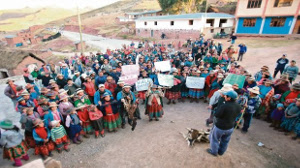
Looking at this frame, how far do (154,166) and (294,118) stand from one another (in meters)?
4.95

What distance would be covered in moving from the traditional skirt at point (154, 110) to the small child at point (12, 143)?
4.26 metres

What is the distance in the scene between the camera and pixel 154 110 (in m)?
6.64

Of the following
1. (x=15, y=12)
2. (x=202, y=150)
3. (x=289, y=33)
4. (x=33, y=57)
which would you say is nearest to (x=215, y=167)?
(x=202, y=150)

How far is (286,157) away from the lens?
4562mm

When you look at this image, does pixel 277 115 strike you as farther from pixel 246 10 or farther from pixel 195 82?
pixel 246 10

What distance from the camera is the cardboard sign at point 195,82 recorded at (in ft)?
26.3

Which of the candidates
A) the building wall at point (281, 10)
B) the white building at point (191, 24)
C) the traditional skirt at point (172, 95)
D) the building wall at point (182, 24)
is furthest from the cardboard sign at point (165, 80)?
the building wall at point (281, 10)

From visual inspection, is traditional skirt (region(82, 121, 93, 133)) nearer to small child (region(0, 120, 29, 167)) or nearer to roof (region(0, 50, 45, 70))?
small child (region(0, 120, 29, 167))

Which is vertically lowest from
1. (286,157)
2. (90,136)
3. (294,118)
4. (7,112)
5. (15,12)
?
(7,112)

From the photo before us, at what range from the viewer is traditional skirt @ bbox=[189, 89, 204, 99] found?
8281mm

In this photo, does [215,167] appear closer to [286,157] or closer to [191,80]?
[286,157]

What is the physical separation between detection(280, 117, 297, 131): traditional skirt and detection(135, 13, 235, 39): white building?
25603 millimetres

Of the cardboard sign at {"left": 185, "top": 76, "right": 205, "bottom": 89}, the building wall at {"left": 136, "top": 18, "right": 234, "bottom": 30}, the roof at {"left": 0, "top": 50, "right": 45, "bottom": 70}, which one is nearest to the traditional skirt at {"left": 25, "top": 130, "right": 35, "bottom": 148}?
the cardboard sign at {"left": 185, "top": 76, "right": 205, "bottom": 89}

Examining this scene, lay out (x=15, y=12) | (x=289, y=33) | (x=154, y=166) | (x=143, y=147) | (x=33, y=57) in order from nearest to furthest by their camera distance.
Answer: (x=154, y=166)
(x=143, y=147)
(x=33, y=57)
(x=289, y=33)
(x=15, y=12)
